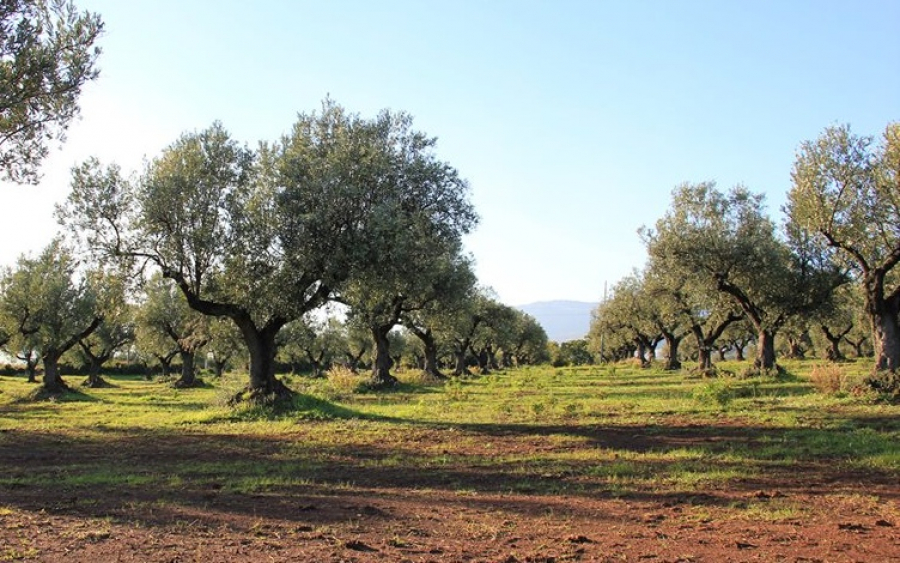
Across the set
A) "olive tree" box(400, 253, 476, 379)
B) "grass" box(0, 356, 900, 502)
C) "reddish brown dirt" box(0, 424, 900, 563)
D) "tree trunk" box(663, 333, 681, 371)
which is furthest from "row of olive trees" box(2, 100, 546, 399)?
"tree trunk" box(663, 333, 681, 371)

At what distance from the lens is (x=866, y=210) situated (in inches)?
885

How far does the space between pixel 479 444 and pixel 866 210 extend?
16799 millimetres

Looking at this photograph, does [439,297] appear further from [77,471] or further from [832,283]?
[77,471]

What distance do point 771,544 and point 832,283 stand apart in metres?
34.4

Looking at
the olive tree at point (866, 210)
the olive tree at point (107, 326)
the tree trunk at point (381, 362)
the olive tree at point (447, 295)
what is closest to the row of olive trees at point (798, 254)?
the olive tree at point (866, 210)

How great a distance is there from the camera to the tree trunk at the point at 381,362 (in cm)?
4028

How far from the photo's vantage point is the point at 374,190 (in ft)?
74.8

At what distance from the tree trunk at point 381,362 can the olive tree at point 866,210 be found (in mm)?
25392

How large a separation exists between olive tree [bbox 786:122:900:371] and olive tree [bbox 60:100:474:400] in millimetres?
13438

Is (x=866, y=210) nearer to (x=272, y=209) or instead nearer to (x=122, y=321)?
(x=272, y=209)

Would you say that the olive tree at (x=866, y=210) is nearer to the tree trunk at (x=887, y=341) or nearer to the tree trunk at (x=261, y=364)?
the tree trunk at (x=887, y=341)

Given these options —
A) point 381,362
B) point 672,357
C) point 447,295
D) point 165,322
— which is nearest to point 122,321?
point 165,322

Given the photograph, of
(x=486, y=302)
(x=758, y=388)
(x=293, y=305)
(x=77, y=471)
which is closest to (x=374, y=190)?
(x=293, y=305)

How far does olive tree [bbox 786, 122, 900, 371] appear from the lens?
22.0 meters
